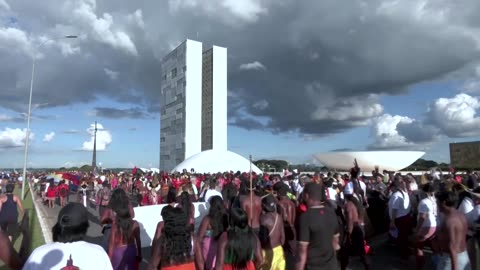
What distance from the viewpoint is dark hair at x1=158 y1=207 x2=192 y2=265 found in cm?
402

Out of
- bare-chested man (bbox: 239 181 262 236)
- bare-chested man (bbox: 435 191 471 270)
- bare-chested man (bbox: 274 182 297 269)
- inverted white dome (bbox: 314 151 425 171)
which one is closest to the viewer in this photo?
bare-chested man (bbox: 435 191 471 270)

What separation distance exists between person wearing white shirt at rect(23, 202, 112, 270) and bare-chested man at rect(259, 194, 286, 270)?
3.11 meters

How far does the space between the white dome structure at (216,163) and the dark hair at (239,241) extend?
3616 cm

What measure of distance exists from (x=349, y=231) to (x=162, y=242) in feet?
14.8

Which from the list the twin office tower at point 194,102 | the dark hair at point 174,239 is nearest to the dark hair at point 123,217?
the dark hair at point 174,239

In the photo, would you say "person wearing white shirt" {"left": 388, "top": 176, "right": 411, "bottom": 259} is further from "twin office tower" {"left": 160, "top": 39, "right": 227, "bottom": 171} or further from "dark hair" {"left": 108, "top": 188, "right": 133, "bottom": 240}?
"twin office tower" {"left": 160, "top": 39, "right": 227, "bottom": 171}

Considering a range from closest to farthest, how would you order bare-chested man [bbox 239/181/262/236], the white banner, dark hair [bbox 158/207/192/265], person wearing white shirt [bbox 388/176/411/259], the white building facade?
dark hair [bbox 158/207/192/265] < bare-chested man [bbox 239/181/262/236] < person wearing white shirt [bbox 388/176/411/259] < the white banner < the white building facade

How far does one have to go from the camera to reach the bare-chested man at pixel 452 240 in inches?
178

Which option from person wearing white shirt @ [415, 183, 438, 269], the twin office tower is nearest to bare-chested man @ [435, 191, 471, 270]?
person wearing white shirt @ [415, 183, 438, 269]

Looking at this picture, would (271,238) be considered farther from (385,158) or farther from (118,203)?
(385,158)

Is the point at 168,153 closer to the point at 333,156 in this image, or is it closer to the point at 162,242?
the point at 333,156

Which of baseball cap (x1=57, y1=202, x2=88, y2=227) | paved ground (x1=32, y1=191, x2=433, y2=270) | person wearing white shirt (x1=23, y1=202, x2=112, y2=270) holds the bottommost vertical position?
paved ground (x1=32, y1=191, x2=433, y2=270)

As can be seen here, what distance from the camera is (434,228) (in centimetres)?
655

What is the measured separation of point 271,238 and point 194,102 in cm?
6311
